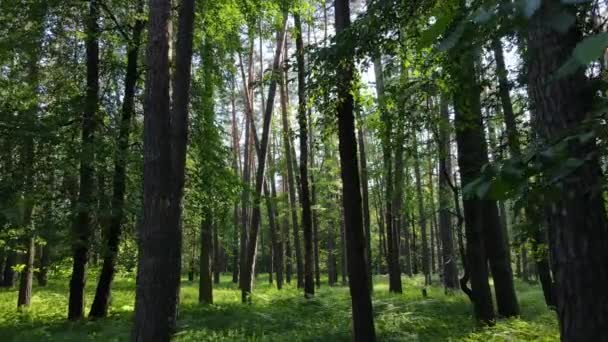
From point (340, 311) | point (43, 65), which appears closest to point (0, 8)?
point (43, 65)

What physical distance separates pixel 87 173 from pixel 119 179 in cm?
65

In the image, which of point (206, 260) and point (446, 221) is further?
point (446, 221)

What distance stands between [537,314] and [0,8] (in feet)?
43.2

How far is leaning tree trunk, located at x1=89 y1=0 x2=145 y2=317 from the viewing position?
33.5 feet

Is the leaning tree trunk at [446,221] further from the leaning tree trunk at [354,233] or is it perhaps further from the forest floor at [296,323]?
the leaning tree trunk at [354,233]

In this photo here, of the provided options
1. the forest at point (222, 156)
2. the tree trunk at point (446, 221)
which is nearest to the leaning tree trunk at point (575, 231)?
the forest at point (222, 156)

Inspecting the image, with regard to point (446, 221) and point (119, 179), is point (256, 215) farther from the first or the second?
point (446, 221)

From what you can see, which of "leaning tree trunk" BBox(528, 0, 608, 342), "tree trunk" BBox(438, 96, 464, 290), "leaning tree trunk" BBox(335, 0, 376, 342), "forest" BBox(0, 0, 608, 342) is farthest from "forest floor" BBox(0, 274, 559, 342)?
"leaning tree trunk" BBox(528, 0, 608, 342)

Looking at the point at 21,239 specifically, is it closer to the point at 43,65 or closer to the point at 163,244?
the point at 43,65

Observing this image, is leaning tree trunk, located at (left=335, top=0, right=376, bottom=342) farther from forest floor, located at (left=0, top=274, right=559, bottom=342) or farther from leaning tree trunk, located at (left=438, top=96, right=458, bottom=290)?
leaning tree trunk, located at (left=438, top=96, right=458, bottom=290)

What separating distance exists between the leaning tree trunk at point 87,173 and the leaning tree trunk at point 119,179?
449 millimetres

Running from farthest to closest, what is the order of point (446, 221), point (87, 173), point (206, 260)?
point (446, 221)
point (206, 260)
point (87, 173)

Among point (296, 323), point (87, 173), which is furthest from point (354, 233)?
point (87, 173)

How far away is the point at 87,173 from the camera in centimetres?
1030
